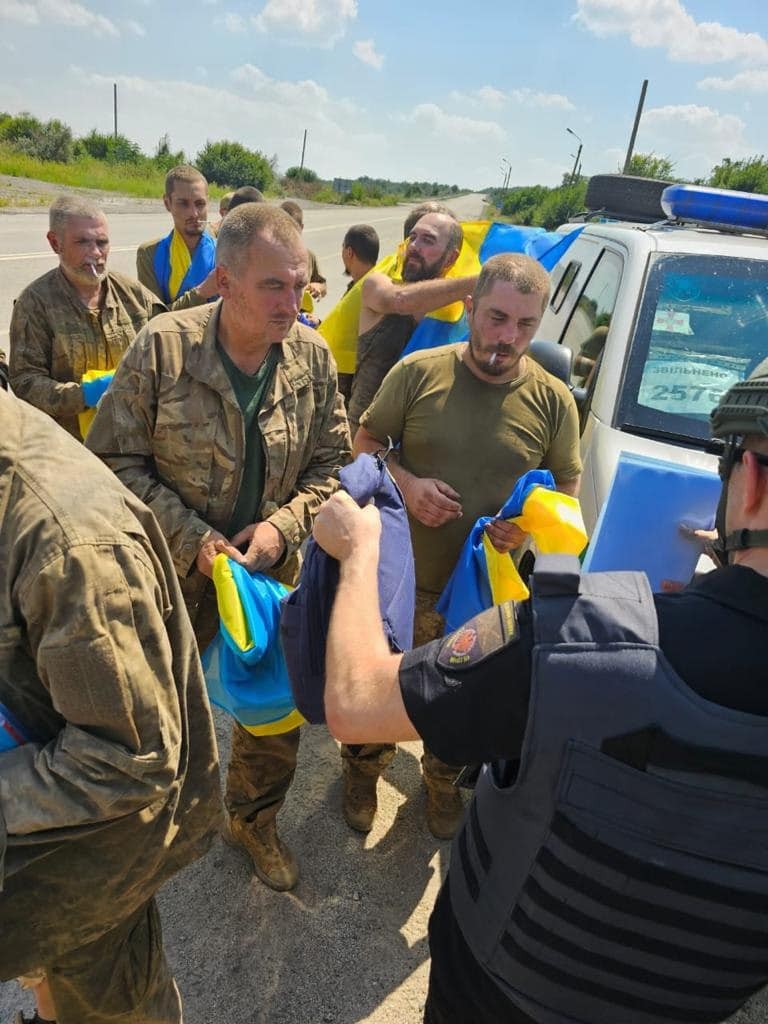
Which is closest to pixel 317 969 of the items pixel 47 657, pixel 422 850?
pixel 422 850

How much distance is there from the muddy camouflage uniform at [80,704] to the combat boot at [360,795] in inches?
50.6

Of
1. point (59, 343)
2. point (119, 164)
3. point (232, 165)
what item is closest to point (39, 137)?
point (119, 164)

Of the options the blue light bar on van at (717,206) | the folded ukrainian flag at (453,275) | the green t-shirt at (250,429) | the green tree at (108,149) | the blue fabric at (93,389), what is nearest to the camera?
the green t-shirt at (250,429)

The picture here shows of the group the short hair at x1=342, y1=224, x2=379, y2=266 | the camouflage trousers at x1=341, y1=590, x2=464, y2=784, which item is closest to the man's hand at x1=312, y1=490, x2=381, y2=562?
the camouflage trousers at x1=341, y1=590, x2=464, y2=784

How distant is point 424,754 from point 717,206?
3.58 m

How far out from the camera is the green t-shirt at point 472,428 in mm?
2652

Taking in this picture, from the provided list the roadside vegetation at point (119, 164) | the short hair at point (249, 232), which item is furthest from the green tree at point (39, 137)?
the short hair at point (249, 232)

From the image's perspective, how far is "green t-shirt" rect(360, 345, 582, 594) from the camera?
2652 mm

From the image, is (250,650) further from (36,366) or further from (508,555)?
(36,366)

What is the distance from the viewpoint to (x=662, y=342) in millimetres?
2977

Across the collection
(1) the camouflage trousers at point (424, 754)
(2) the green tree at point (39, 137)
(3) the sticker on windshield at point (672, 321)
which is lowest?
(1) the camouflage trousers at point (424, 754)

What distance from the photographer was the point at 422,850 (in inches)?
109

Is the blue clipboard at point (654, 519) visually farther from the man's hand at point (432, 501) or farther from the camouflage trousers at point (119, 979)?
the camouflage trousers at point (119, 979)

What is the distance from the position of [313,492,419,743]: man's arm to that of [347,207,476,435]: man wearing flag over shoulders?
2.58m
